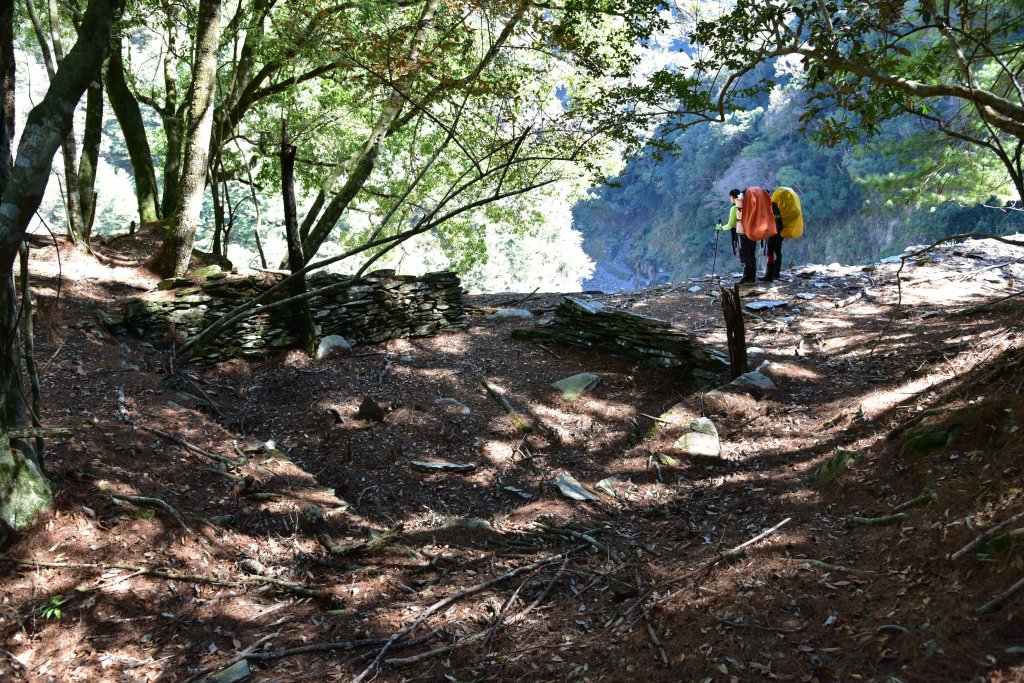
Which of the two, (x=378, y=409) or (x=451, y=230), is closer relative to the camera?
(x=378, y=409)

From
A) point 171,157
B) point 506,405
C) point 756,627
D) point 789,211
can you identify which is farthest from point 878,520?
point 171,157

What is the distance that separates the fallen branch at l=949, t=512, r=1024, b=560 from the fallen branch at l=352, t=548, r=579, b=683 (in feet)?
6.86

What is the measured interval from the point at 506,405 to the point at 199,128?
567 centimetres

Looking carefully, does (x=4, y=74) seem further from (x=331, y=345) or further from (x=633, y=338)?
(x=633, y=338)

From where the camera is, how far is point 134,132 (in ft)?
36.3

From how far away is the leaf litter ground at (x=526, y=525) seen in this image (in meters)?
2.75

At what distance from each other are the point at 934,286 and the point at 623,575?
28.6 ft

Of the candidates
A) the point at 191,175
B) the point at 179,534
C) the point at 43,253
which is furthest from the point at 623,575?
the point at 43,253

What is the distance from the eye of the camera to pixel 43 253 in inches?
366

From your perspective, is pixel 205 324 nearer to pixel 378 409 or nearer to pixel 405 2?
pixel 378 409

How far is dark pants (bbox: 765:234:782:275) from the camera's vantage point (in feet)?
34.7

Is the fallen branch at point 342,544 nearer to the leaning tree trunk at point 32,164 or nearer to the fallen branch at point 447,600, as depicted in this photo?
the fallen branch at point 447,600

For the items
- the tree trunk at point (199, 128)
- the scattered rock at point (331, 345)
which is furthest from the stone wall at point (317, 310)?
the tree trunk at point (199, 128)

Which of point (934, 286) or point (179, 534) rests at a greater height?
point (934, 286)
